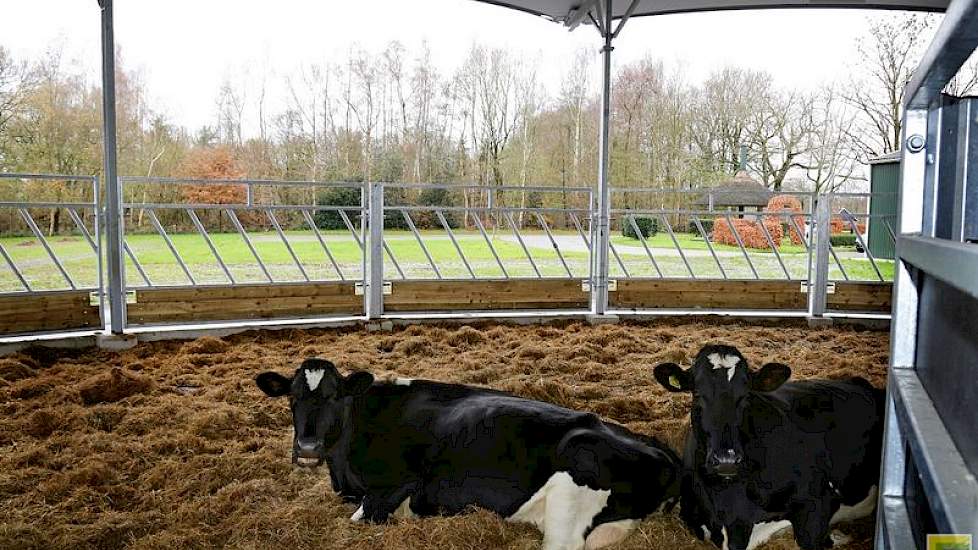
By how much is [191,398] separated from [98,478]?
4.48 feet

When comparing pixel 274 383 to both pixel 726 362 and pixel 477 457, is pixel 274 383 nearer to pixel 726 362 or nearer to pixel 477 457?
pixel 477 457

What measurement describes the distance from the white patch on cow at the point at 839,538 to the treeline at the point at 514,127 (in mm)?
12971

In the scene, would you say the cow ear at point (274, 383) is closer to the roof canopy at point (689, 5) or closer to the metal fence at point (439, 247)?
the metal fence at point (439, 247)

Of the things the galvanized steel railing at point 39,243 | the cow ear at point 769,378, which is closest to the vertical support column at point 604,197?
the cow ear at point 769,378

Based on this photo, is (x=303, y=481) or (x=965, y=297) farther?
(x=303, y=481)

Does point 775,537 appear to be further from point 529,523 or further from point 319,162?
point 319,162

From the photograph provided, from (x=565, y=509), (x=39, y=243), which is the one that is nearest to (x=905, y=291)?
(x=565, y=509)

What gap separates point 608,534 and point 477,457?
561mm

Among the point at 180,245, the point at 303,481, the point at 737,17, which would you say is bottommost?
the point at 303,481

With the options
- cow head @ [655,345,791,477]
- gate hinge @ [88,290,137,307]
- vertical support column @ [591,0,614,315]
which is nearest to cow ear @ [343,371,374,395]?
cow head @ [655,345,791,477]

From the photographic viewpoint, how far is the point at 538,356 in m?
6.18

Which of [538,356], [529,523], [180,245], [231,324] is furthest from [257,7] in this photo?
[529,523]

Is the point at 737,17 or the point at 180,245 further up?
the point at 737,17

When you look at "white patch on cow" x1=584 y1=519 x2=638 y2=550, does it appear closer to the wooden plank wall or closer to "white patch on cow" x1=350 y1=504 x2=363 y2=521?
"white patch on cow" x1=350 y1=504 x2=363 y2=521
